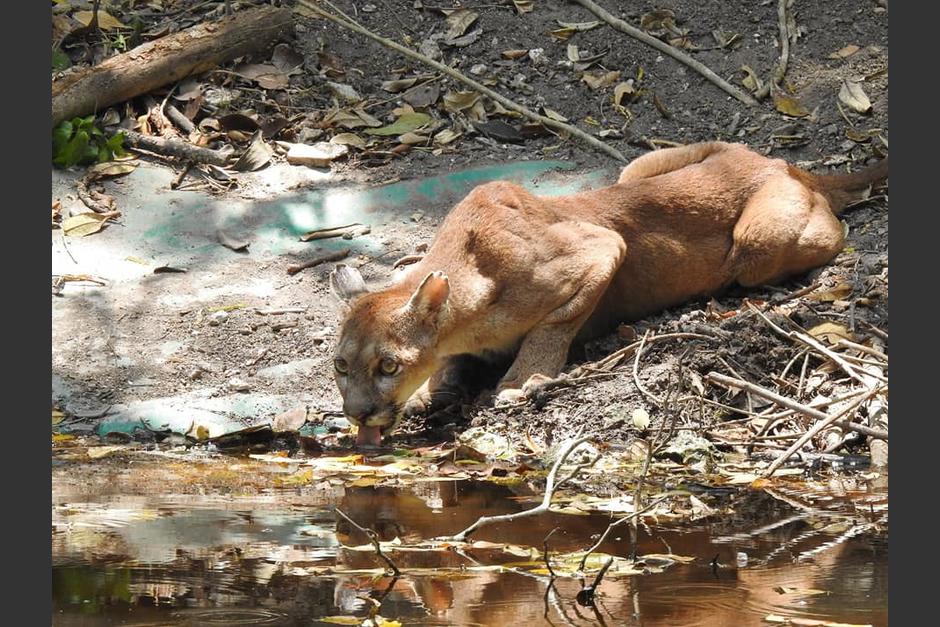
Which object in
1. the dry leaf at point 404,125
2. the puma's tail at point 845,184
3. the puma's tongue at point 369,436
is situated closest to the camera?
the puma's tongue at point 369,436

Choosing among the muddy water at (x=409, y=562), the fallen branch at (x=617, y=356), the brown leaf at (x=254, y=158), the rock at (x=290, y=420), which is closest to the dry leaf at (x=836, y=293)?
the fallen branch at (x=617, y=356)

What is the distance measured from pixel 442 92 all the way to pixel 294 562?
26.9ft

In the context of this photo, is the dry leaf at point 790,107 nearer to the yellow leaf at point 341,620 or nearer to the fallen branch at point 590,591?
the fallen branch at point 590,591

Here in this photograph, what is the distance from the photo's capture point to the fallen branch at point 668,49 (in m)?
12.9

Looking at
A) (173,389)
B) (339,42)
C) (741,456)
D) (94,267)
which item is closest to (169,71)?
(339,42)

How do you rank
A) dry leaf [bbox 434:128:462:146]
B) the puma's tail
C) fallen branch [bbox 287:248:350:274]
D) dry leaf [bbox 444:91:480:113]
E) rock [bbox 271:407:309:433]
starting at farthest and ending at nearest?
dry leaf [bbox 444:91:480:113], dry leaf [bbox 434:128:462:146], the puma's tail, fallen branch [bbox 287:248:350:274], rock [bbox 271:407:309:433]

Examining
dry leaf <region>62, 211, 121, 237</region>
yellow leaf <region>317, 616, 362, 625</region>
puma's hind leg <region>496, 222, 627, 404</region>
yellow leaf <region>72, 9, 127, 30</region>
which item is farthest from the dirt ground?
yellow leaf <region>317, 616, 362, 625</region>

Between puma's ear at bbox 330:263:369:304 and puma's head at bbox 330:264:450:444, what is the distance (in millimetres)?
171

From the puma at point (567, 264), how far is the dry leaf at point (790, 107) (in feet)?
5.71

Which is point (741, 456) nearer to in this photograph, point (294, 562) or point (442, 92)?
point (294, 562)

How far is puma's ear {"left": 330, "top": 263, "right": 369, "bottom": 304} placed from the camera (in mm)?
8430

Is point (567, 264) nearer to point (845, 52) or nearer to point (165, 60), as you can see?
point (165, 60)

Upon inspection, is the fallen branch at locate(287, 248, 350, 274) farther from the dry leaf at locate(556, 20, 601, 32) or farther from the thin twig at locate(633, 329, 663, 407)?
the dry leaf at locate(556, 20, 601, 32)

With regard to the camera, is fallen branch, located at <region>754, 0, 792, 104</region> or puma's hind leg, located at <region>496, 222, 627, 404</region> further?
fallen branch, located at <region>754, 0, 792, 104</region>
